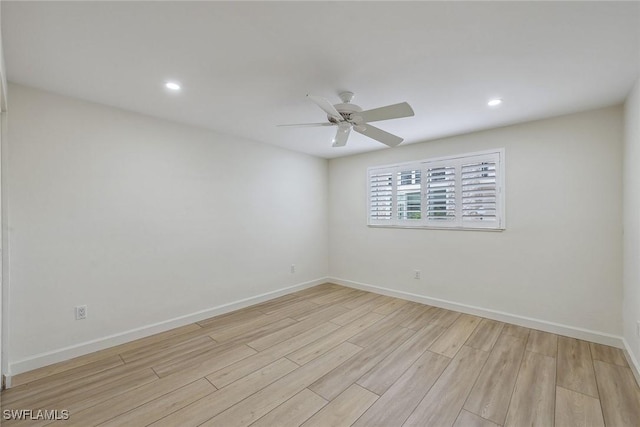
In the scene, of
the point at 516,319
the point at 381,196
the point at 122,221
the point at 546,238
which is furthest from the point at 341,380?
the point at 381,196

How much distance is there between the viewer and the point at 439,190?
379cm

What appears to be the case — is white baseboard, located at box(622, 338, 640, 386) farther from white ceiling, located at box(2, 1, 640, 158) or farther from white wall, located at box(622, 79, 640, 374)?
white ceiling, located at box(2, 1, 640, 158)

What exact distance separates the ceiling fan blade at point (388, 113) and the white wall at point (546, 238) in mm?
1279

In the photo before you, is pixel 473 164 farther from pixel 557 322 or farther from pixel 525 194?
pixel 557 322

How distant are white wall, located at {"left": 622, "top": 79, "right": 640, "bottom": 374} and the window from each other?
1009 mm

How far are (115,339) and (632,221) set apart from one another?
4804mm

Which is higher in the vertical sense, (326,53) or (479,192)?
(326,53)

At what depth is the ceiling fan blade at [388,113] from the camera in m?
1.93

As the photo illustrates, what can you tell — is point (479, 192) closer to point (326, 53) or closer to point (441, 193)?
point (441, 193)

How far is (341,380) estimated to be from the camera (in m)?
2.13

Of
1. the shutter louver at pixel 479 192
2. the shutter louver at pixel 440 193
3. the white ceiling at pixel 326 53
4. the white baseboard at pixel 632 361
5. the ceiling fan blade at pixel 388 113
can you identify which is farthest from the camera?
the shutter louver at pixel 440 193

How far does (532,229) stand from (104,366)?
4471 mm

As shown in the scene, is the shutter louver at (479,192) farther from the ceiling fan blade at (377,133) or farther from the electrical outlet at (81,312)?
the electrical outlet at (81,312)

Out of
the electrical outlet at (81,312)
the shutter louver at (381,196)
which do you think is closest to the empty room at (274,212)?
the electrical outlet at (81,312)
